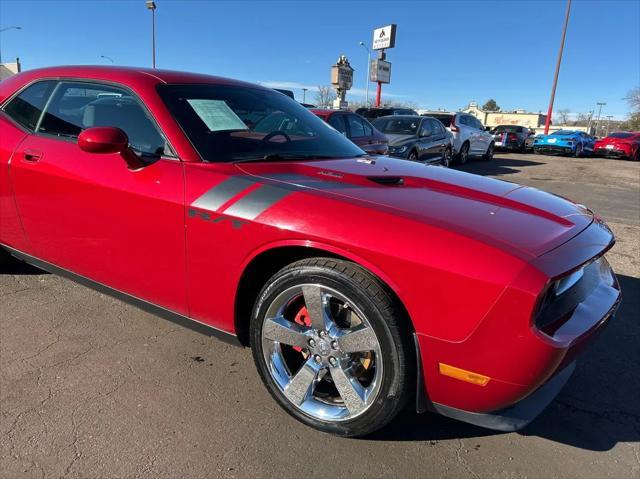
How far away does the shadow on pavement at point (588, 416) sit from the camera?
2217 millimetres

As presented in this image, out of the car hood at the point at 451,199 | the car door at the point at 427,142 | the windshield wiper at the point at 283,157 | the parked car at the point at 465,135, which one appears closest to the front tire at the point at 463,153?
the parked car at the point at 465,135

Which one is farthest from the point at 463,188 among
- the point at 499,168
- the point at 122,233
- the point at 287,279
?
the point at 499,168

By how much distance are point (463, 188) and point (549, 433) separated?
4.14 feet

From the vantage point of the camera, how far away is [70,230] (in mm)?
2787

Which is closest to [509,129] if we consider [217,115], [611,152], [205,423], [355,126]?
[611,152]

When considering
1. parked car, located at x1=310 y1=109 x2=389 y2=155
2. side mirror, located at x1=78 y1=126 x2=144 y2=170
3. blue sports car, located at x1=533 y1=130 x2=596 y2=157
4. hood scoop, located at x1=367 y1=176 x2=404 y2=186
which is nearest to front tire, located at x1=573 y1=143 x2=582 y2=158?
blue sports car, located at x1=533 y1=130 x2=596 y2=157

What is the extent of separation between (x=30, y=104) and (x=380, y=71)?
3111cm

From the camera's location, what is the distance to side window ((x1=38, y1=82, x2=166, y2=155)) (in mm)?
2605

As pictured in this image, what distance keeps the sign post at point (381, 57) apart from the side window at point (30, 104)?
29878 mm

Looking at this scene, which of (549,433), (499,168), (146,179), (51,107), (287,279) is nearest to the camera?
(287,279)

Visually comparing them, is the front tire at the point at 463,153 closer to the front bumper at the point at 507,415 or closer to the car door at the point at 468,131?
the car door at the point at 468,131

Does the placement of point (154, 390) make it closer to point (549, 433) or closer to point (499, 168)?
point (549, 433)

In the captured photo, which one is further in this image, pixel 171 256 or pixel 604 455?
pixel 171 256

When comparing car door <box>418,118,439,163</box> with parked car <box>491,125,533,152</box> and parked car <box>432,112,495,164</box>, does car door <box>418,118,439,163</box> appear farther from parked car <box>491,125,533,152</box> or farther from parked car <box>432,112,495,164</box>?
parked car <box>491,125,533,152</box>
